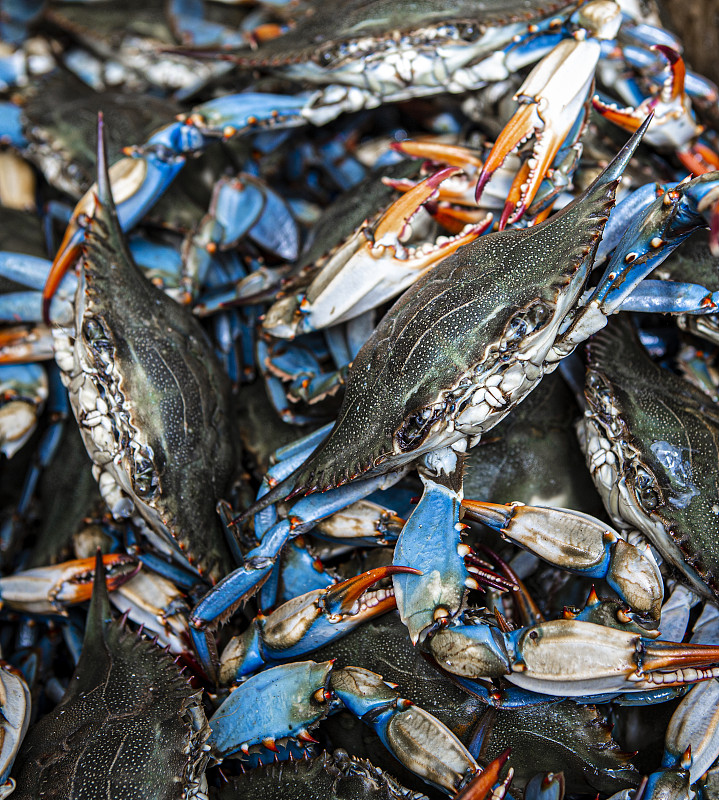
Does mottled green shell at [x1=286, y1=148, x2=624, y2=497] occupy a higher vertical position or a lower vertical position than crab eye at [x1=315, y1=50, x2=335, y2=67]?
lower

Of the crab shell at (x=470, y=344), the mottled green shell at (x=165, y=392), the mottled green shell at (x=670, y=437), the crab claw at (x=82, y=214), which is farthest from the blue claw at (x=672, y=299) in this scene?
the crab claw at (x=82, y=214)

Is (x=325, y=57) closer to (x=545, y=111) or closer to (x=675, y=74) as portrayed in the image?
(x=545, y=111)

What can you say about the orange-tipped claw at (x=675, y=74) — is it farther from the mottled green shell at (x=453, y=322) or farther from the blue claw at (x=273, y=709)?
the blue claw at (x=273, y=709)

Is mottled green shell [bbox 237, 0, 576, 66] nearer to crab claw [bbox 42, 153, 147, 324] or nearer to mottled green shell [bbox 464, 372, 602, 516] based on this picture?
crab claw [bbox 42, 153, 147, 324]

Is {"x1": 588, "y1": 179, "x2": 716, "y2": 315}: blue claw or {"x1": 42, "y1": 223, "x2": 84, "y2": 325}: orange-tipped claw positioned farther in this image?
{"x1": 42, "y1": 223, "x2": 84, "y2": 325}: orange-tipped claw

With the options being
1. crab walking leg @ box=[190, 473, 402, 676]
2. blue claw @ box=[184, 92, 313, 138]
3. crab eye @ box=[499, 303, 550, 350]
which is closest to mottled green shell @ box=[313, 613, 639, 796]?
crab walking leg @ box=[190, 473, 402, 676]

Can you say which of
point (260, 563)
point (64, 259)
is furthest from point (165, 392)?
point (64, 259)
